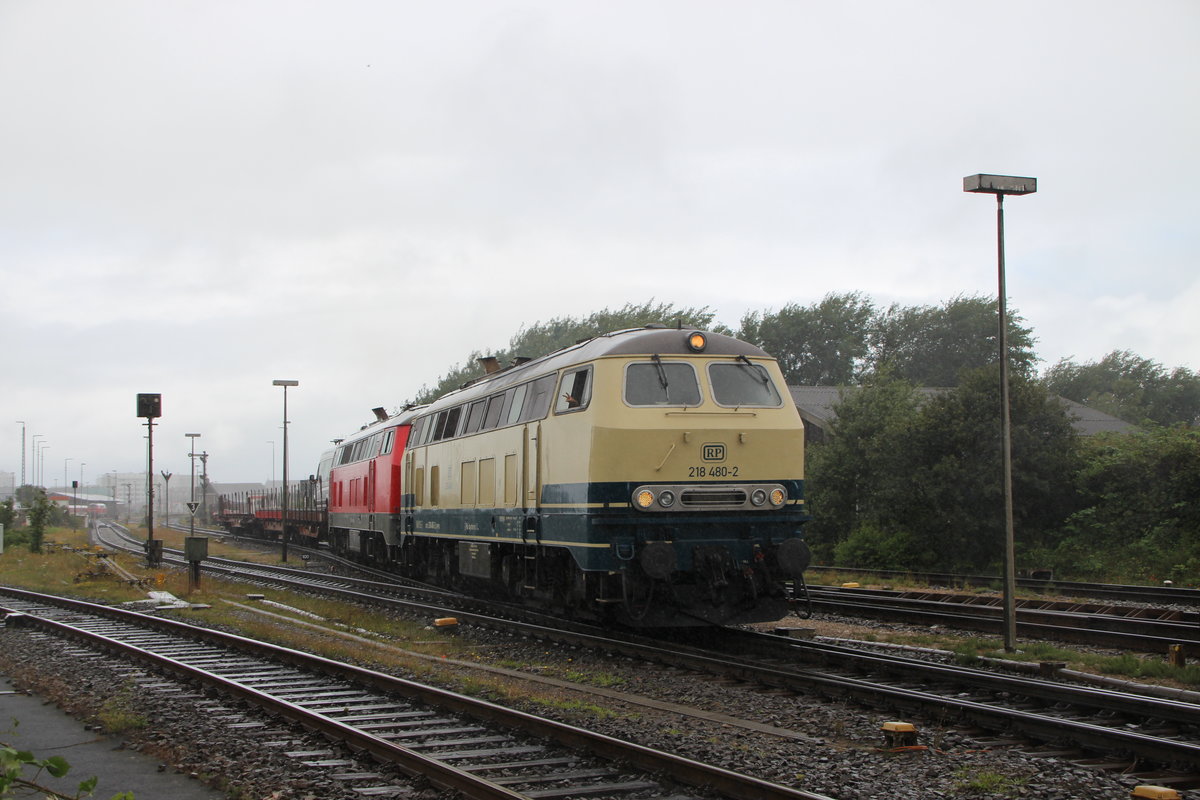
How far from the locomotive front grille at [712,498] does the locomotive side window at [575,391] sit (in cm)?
165

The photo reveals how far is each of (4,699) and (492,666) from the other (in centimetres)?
502

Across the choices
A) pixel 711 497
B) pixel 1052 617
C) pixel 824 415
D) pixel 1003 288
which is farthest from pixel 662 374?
pixel 824 415

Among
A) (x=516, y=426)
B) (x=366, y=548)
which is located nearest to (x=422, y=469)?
(x=516, y=426)

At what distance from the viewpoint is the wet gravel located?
6.67m

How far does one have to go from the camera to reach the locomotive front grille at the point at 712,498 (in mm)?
12180

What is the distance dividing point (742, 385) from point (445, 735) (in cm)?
635

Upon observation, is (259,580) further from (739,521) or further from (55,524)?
(55,524)

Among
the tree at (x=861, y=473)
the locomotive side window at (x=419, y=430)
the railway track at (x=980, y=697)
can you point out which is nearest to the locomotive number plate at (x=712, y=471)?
the railway track at (x=980, y=697)

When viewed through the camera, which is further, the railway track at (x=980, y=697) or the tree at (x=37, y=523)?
the tree at (x=37, y=523)

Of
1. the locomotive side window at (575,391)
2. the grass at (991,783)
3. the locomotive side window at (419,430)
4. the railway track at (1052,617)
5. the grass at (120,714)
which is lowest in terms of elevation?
the railway track at (1052,617)

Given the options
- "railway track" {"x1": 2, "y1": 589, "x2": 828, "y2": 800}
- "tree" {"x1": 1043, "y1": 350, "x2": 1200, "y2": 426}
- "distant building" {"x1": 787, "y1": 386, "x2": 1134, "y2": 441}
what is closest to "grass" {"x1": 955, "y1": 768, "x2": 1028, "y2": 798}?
"railway track" {"x1": 2, "y1": 589, "x2": 828, "y2": 800}

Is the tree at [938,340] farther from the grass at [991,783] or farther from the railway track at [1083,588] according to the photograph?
the grass at [991,783]

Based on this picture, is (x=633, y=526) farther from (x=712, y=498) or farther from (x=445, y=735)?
(x=445, y=735)

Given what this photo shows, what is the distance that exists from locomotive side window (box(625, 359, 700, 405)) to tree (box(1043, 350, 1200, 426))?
5841cm
